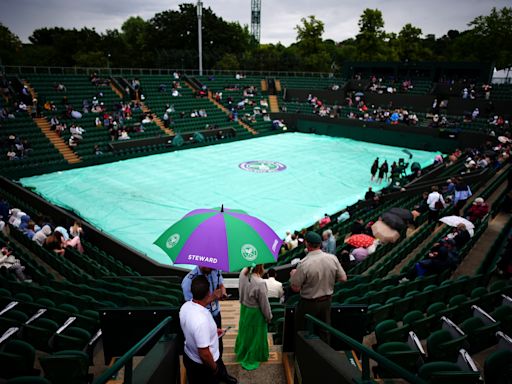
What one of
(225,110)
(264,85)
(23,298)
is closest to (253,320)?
(23,298)

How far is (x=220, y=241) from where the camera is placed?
14.3 feet

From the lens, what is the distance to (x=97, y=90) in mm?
28672

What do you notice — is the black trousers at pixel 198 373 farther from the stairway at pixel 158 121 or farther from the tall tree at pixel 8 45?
the tall tree at pixel 8 45

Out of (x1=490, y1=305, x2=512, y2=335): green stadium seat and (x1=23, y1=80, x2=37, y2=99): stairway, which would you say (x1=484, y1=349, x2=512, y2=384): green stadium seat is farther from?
(x1=23, y1=80, x2=37, y2=99): stairway

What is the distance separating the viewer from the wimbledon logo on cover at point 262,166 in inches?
830

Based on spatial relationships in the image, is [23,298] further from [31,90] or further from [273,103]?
[273,103]

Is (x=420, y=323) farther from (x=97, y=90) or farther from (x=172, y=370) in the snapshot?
(x=97, y=90)

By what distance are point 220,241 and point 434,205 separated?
962 centimetres

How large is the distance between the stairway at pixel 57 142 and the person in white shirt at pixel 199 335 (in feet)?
69.6

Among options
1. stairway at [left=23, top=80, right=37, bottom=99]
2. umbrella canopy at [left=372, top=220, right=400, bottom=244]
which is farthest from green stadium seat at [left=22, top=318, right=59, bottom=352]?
stairway at [left=23, top=80, right=37, bottom=99]

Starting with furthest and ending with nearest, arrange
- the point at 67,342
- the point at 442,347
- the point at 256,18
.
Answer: the point at 256,18
the point at 67,342
the point at 442,347

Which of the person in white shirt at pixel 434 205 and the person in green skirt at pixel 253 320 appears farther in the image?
the person in white shirt at pixel 434 205

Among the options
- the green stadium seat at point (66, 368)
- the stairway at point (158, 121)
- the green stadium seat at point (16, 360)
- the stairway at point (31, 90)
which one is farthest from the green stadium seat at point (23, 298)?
the stairway at point (31, 90)

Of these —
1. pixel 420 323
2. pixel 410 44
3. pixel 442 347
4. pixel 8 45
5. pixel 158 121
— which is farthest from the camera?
pixel 410 44
